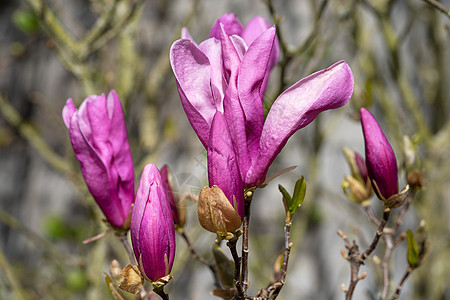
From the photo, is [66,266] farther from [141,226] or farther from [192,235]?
[141,226]

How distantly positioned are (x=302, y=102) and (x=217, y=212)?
0.12 m

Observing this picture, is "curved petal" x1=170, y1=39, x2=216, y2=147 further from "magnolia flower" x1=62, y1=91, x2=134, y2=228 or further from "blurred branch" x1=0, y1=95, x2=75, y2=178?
"blurred branch" x1=0, y1=95, x2=75, y2=178

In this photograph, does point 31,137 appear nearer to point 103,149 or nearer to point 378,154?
point 103,149

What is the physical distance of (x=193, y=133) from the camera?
1.70 meters

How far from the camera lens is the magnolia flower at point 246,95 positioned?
0.38m

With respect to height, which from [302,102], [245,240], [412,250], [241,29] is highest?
[241,29]

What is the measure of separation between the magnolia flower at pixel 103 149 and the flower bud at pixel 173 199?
0.13 feet

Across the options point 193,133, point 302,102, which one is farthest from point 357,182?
point 193,133

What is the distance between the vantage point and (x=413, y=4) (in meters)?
1.42

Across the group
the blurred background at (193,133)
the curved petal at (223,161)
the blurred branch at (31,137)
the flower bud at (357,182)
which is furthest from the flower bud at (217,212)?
the blurred branch at (31,137)

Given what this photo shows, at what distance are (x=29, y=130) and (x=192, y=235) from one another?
0.52m

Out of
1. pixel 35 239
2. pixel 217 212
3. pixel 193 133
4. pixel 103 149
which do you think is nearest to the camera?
pixel 217 212

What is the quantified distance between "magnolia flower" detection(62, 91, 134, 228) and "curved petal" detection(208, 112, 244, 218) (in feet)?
0.47

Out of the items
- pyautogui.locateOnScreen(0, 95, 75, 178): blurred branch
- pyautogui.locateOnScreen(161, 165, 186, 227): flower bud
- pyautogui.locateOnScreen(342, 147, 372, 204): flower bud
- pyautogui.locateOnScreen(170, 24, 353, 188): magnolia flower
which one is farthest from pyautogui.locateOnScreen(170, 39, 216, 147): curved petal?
pyautogui.locateOnScreen(0, 95, 75, 178): blurred branch
